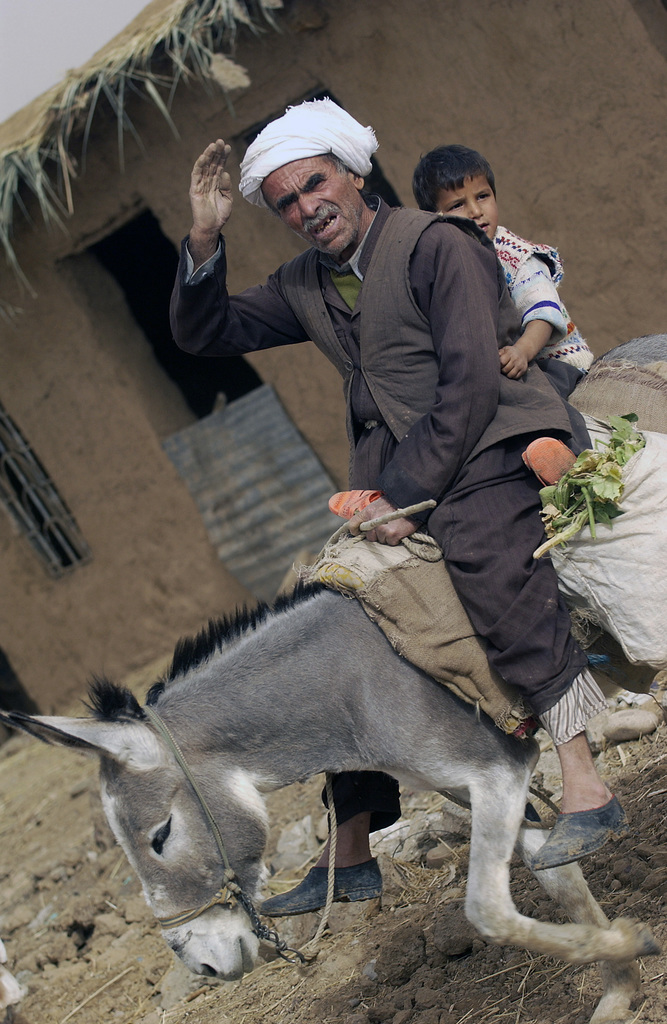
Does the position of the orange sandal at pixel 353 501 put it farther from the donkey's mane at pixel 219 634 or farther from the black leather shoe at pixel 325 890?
the black leather shoe at pixel 325 890

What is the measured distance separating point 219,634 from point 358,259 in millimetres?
1193

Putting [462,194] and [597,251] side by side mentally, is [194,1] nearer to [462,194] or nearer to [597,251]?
[597,251]

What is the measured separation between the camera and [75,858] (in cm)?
536

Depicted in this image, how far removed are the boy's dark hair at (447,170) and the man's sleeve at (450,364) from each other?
0.94 metres

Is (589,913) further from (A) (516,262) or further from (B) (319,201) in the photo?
(B) (319,201)

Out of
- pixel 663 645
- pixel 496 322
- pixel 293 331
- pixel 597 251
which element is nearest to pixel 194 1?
pixel 597 251

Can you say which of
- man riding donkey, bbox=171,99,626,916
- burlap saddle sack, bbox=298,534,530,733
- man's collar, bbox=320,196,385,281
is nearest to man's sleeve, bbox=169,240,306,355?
man riding donkey, bbox=171,99,626,916

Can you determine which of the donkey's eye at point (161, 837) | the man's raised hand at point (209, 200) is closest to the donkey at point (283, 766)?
the donkey's eye at point (161, 837)

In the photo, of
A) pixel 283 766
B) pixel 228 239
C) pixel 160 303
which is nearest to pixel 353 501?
pixel 283 766

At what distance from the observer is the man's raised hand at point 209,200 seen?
2.73 m

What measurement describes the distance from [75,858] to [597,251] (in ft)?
16.0

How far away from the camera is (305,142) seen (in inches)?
101

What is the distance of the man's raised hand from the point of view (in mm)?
2729

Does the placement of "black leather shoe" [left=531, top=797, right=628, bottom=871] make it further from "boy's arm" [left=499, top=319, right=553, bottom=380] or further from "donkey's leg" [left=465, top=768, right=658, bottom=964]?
"boy's arm" [left=499, top=319, right=553, bottom=380]
